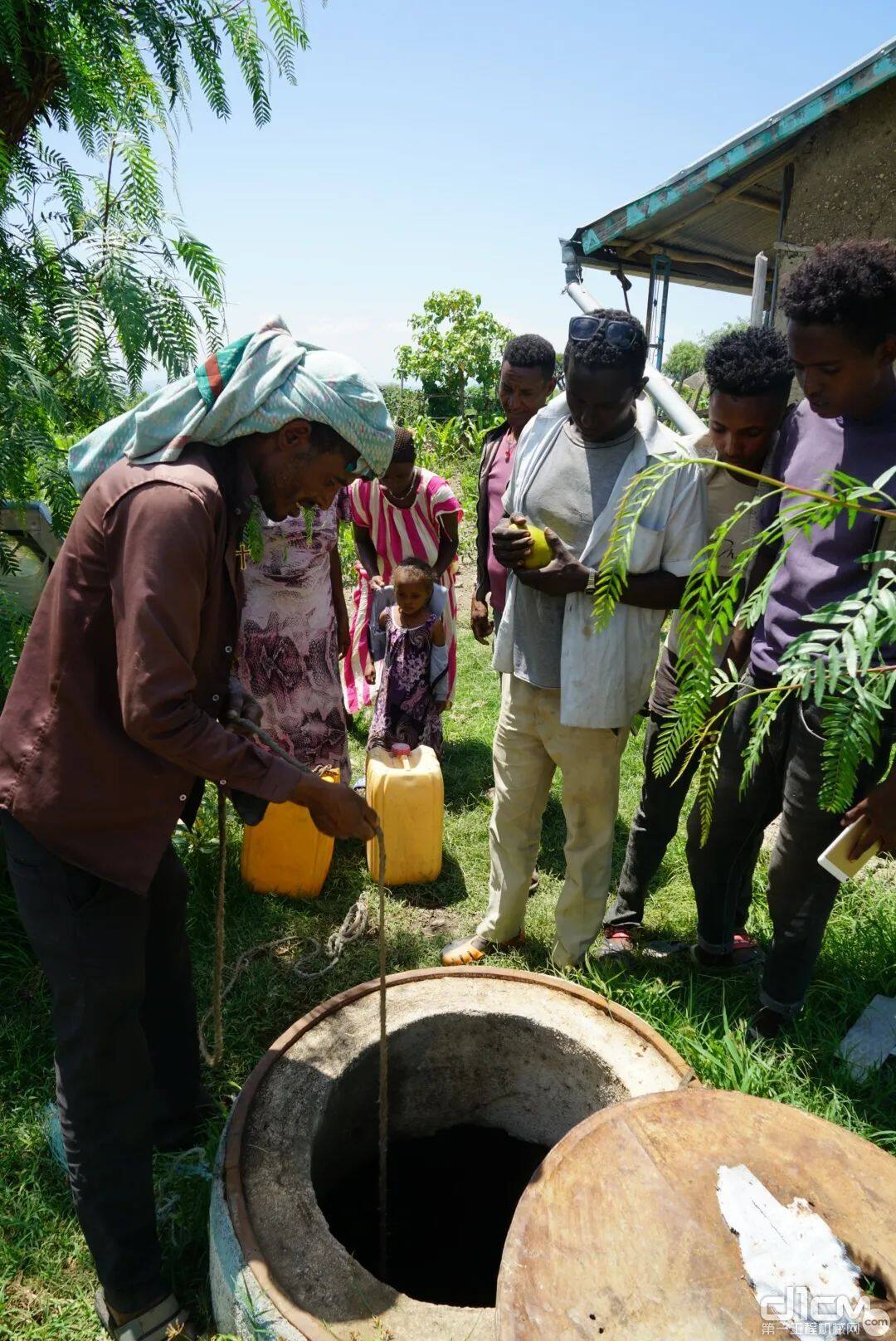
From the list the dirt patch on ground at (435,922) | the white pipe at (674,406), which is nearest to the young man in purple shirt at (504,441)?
the white pipe at (674,406)

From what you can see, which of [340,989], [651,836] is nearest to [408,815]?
[340,989]

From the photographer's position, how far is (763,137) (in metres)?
4.08

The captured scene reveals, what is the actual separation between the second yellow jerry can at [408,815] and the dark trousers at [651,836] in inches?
31.0

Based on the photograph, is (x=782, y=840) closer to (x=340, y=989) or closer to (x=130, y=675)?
(x=340, y=989)

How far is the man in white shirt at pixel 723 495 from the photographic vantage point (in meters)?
2.53

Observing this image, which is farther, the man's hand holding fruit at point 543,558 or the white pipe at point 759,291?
the white pipe at point 759,291

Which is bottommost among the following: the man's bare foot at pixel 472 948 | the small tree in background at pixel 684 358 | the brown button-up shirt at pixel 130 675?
the man's bare foot at pixel 472 948

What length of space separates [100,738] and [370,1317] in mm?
1228

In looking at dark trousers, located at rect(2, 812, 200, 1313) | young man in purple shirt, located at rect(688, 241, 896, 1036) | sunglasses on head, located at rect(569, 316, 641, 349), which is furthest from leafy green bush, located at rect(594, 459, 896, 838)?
dark trousers, located at rect(2, 812, 200, 1313)

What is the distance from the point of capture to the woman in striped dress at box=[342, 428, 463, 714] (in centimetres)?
425

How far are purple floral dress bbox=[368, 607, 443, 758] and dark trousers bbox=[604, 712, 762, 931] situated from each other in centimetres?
128

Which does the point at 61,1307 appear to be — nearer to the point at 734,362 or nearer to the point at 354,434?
the point at 354,434

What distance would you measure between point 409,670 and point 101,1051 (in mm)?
2507

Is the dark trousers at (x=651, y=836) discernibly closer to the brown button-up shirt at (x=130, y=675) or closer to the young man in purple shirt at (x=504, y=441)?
the young man in purple shirt at (x=504, y=441)
